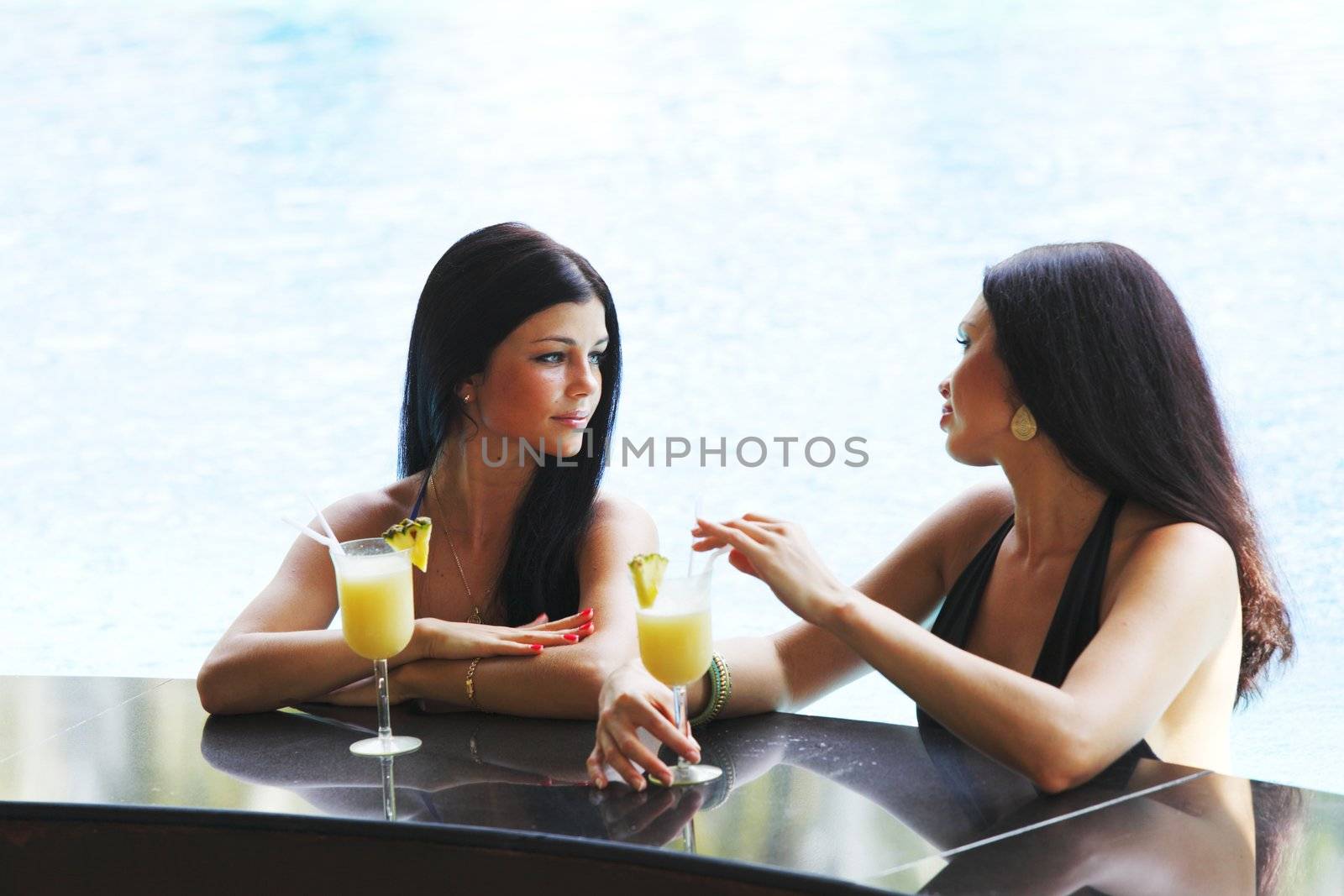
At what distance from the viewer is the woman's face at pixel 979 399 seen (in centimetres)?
225

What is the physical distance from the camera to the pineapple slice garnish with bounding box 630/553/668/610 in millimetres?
1913

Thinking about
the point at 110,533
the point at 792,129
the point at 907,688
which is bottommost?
the point at 110,533

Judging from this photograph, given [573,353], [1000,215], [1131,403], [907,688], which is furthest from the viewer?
[1000,215]

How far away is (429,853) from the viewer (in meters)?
1.82

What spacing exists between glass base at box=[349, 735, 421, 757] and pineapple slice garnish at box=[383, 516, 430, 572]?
28 cm

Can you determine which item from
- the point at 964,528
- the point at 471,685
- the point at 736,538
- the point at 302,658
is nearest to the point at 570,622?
the point at 471,685

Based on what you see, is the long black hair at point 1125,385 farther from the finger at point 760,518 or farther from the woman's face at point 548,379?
the woman's face at point 548,379

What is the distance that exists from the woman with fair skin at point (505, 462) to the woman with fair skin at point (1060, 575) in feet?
1.53

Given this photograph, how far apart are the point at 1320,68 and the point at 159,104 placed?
331 inches

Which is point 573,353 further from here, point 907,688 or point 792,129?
point 792,129

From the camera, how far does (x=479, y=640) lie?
231cm

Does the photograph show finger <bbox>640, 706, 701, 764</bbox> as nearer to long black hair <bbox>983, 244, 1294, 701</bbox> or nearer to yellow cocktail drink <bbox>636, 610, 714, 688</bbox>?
yellow cocktail drink <bbox>636, 610, 714, 688</bbox>

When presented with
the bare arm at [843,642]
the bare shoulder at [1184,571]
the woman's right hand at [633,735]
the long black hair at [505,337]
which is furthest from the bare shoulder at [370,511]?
the bare shoulder at [1184,571]

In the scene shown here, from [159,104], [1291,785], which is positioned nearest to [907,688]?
[1291,785]
